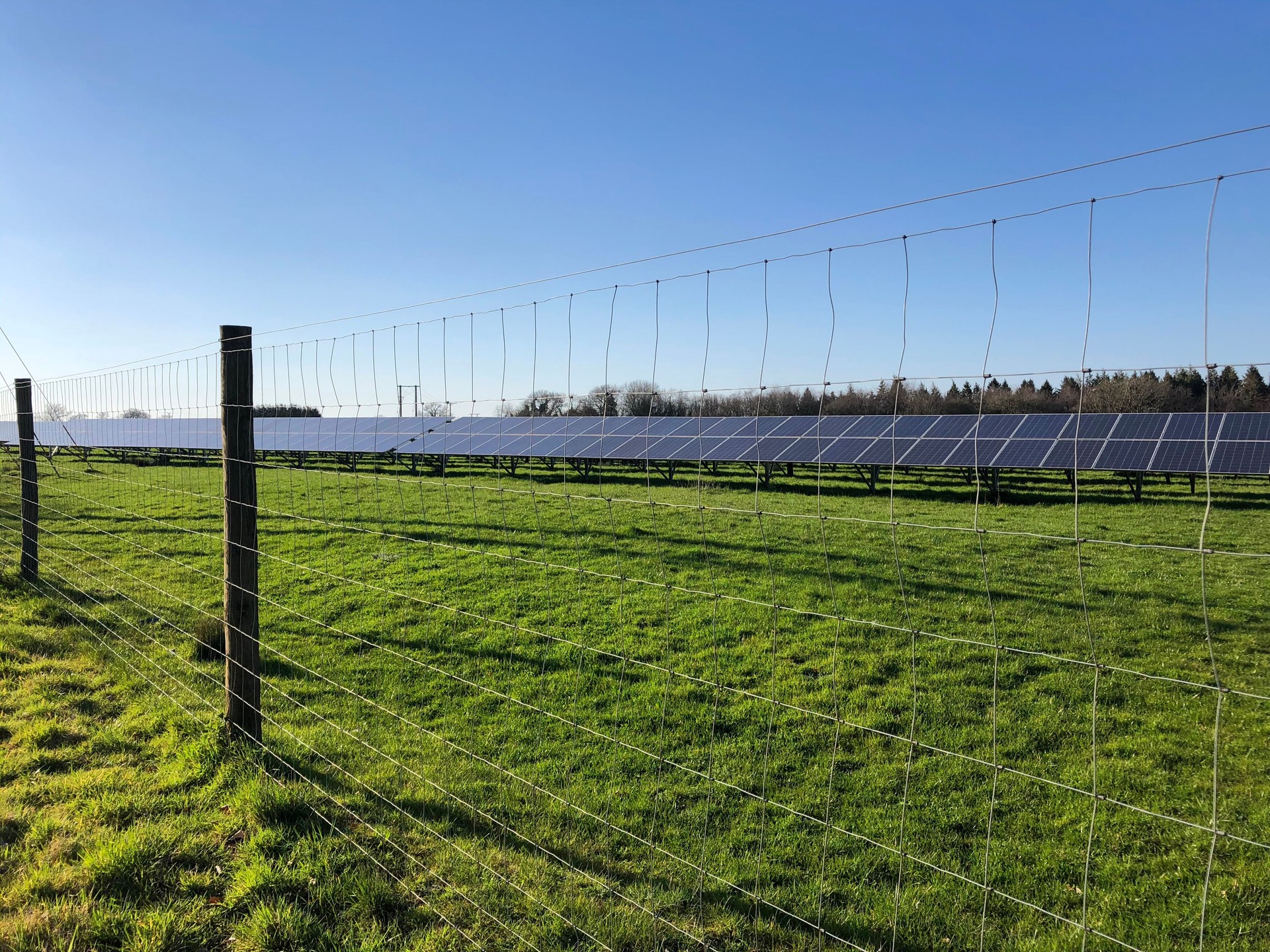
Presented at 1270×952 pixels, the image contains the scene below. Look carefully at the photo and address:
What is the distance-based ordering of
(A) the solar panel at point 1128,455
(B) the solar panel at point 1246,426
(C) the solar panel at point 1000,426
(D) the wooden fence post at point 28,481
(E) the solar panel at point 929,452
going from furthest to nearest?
(C) the solar panel at point 1000,426
(E) the solar panel at point 929,452
(B) the solar panel at point 1246,426
(A) the solar panel at point 1128,455
(D) the wooden fence post at point 28,481

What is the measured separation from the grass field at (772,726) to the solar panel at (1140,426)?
22.1 ft

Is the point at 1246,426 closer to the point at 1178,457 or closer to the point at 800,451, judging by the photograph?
the point at 1178,457

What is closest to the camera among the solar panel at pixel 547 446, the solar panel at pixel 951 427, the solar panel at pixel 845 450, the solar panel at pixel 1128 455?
the solar panel at pixel 1128 455

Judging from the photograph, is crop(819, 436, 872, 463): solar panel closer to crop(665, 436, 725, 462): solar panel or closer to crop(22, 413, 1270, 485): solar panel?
crop(22, 413, 1270, 485): solar panel

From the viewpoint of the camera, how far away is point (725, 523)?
31.9 ft

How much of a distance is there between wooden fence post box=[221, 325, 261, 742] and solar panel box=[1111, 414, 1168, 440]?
15.4m

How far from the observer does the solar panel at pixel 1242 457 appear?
1162 cm

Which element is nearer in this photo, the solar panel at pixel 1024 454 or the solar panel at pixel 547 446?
the solar panel at pixel 1024 454

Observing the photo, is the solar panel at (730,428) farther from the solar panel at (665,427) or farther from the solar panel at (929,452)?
the solar panel at (929,452)

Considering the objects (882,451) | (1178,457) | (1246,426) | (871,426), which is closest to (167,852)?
(882,451)

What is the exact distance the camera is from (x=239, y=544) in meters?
3.91

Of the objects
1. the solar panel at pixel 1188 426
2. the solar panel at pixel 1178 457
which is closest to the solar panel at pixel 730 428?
the solar panel at pixel 1178 457

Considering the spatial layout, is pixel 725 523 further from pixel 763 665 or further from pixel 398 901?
pixel 398 901

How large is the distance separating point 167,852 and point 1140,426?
1761cm
